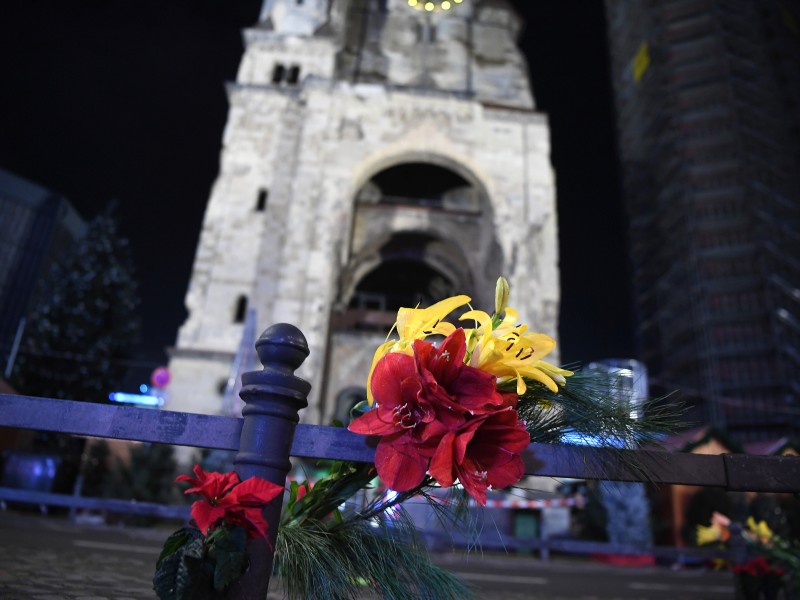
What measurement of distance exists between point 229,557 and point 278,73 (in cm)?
2229

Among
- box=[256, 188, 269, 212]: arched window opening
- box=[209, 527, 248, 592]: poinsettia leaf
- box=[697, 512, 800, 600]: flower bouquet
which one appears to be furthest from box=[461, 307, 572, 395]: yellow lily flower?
box=[256, 188, 269, 212]: arched window opening

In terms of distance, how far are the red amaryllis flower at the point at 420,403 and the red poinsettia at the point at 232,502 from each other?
0.86ft

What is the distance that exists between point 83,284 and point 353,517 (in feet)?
77.3

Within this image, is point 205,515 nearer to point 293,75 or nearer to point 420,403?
point 420,403

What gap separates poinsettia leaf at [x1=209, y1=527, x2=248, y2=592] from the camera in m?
1.21

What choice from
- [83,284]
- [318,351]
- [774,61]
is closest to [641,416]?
[318,351]

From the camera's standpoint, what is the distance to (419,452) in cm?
127

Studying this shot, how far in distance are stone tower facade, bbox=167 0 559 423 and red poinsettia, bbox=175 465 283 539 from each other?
13.3 metres

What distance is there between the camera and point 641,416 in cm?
162

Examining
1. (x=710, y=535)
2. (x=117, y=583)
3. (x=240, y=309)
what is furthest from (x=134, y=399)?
(x=710, y=535)

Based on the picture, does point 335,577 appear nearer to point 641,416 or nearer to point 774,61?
point 641,416

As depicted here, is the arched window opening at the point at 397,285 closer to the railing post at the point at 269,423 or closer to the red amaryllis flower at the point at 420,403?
the railing post at the point at 269,423

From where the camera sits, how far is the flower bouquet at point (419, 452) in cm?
124

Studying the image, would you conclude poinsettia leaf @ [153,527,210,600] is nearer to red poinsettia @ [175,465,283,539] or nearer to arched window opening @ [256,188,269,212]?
red poinsettia @ [175,465,283,539]
